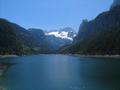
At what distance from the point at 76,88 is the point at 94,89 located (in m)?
4.84

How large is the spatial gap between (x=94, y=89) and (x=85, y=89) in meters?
2.35

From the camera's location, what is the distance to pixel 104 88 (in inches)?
2406

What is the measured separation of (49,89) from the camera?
6134 centimetres

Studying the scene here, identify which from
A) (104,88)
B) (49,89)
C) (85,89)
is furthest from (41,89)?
(104,88)

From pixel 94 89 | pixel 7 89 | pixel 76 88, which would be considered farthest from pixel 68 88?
pixel 7 89

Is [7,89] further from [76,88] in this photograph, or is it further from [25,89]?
[76,88]

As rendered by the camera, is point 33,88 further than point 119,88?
Yes

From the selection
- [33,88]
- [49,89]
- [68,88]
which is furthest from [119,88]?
[33,88]

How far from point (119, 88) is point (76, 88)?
11210 mm

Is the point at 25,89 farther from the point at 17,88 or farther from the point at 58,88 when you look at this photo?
the point at 58,88

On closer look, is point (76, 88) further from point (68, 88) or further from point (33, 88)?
point (33, 88)

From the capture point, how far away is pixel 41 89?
61469mm

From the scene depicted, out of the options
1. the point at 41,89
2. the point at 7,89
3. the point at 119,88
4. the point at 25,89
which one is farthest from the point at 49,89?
the point at 119,88

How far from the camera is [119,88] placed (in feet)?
195
